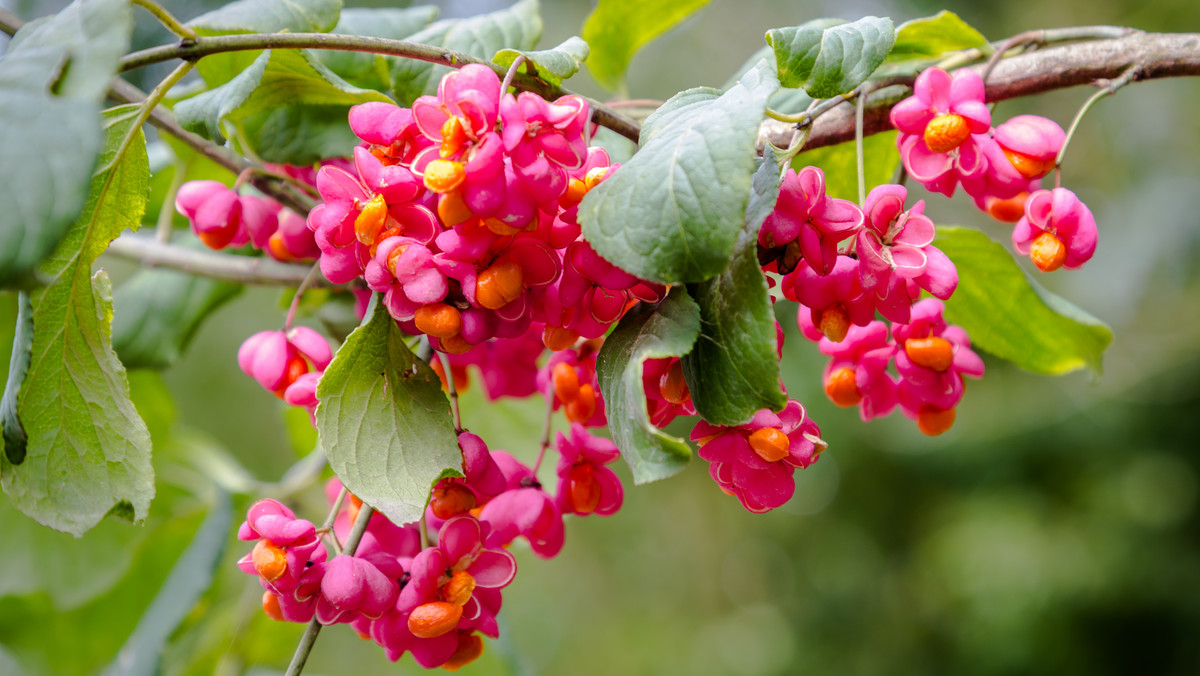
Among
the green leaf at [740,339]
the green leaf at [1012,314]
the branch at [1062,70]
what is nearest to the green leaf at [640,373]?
the green leaf at [740,339]

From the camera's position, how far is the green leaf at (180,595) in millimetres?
544

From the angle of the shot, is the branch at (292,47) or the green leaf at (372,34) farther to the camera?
the green leaf at (372,34)

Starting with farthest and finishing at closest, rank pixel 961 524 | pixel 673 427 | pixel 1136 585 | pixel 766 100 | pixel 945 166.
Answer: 1. pixel 673 427
2. pixel 961 524
3. pixel 1136 585
4. pixel 945 166
5. pixel 766 100

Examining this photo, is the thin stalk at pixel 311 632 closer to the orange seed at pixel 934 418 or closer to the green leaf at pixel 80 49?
the green leaf at pixel 80 49

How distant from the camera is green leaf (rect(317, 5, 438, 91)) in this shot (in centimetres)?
43

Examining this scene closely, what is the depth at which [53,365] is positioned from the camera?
32 cm

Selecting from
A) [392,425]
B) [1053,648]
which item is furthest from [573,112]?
[1053,648]

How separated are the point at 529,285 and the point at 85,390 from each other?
193 millimetres

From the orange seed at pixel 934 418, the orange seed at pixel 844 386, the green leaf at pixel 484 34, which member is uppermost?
the green leaf at pixel 484 34

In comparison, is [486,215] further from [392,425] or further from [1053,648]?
[1053,648]

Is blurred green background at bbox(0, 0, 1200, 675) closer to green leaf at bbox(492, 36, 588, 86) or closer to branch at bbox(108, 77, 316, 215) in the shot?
branch at bbox(108, 77, 316, 215)

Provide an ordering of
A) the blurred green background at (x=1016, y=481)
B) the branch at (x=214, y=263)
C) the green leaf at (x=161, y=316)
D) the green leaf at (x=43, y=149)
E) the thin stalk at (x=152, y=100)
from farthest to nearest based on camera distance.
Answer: the blurred green background at (x=1016, y=481), the green leaf at (x=161, y=316), the branch at (x=214, y=263), the thin stalk at (x=152, y=100), the green leaf at (x=43, y=149)

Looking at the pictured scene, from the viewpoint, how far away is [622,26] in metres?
0.56

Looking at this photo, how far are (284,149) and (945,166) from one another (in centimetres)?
34
